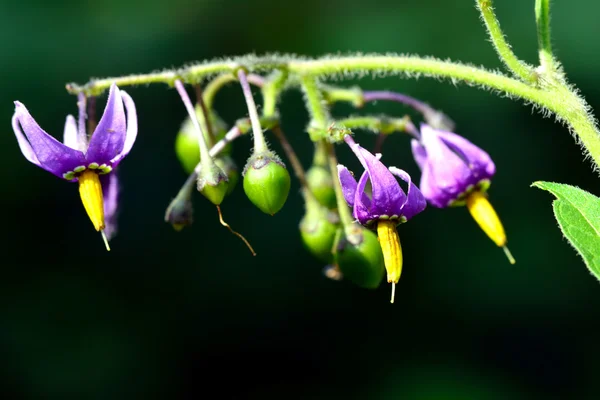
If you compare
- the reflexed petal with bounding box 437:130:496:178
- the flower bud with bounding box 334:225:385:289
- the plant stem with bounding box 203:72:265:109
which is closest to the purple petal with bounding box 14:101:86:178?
the plant stem with bounding box 203:72:265:109

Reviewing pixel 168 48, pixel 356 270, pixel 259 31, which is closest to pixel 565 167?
pixel 259 31

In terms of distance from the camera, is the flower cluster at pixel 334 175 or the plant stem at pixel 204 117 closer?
the flower cluster at pixel 334 175

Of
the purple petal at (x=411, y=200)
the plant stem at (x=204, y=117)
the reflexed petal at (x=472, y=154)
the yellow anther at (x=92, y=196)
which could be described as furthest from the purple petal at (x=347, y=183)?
the yellow anther at (x=92, y=196)

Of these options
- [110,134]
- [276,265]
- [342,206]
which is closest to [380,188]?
[342,206]

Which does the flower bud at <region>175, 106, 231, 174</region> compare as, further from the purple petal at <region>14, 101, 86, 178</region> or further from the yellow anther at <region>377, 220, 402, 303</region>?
the yellow anther at <region>377, 220, 402, 303</region>

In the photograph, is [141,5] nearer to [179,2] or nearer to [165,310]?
[179,2]

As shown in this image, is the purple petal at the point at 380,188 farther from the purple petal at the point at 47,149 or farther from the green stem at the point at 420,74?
the purple petal at the point at 47,149
